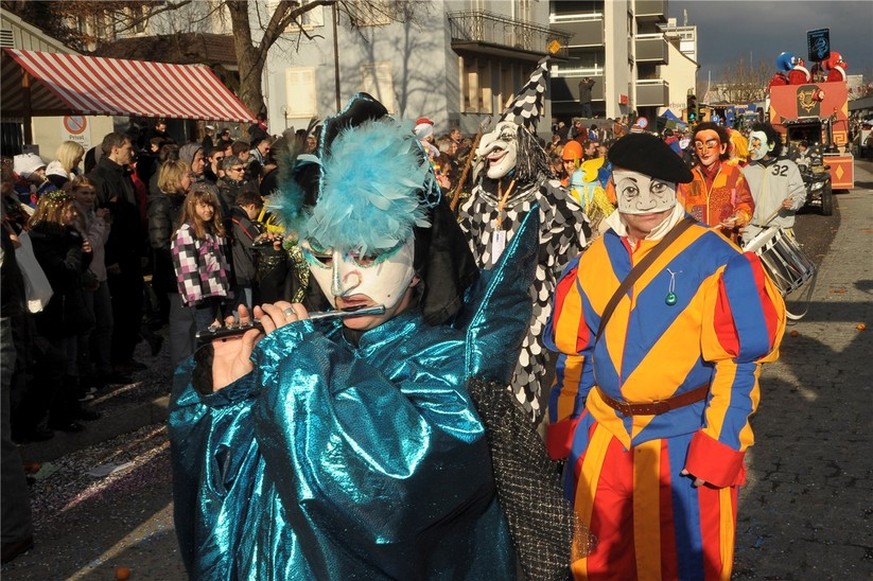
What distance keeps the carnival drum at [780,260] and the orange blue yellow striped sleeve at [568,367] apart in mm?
6090

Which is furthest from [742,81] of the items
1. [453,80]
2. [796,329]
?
[796,329]

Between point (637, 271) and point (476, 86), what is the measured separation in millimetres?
32281

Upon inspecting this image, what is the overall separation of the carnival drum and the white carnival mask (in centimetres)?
415

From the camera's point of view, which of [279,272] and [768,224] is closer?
[279,272]

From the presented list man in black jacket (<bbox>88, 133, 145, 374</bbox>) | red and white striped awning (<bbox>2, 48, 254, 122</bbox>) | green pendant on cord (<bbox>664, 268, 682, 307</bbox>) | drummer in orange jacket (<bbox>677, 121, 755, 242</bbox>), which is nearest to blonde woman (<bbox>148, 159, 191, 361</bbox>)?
man in black jacket (<bbox>88, 133, 145, 374</bbox>)

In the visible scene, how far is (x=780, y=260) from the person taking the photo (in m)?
9.18

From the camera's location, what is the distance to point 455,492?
1850 millimetres

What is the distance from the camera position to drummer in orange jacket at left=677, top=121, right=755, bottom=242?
7.40 m

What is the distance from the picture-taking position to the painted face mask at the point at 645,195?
128 inches

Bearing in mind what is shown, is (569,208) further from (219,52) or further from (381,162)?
(219,52)

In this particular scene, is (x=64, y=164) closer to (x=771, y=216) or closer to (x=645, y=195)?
(x=771, y=216)

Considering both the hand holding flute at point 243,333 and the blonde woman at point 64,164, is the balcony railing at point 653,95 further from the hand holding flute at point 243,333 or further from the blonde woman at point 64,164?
the hand holding flute at point 243,333

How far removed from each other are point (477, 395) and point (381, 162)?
0.51 metres

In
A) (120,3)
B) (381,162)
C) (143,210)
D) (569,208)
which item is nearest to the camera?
(381,162)
